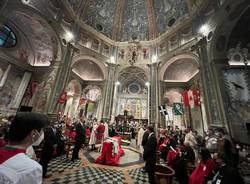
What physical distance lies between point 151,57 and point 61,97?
11.8m

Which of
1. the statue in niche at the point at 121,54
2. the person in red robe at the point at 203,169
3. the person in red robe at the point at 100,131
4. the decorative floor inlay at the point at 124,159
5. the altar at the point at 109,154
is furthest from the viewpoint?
the statue in niche at the point at 121,54

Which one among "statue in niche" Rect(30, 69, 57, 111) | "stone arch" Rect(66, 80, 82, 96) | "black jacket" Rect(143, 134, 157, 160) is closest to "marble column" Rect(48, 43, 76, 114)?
"statue in niche" Rect(30, 69, 57, 111)

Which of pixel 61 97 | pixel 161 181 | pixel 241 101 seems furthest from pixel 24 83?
pixel 241 101

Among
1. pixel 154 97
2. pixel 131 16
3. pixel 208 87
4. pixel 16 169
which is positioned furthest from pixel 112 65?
pixel 16 169

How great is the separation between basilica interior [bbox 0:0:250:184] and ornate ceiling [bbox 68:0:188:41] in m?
0.12

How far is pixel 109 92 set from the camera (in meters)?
14.7

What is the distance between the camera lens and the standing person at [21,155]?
0.75 meters

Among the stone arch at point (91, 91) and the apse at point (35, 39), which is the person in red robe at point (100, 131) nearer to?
the apse at point (35, 39)

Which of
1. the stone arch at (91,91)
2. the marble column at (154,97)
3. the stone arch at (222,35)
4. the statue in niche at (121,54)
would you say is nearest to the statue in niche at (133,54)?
the statue in niche at (121,54)

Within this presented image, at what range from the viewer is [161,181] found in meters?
3.08

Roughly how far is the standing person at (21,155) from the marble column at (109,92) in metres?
12.8

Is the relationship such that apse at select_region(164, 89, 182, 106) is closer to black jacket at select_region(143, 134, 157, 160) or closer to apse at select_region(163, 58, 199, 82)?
apse at select_region(163, 58, 199, 82)

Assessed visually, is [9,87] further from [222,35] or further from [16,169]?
[222,35]

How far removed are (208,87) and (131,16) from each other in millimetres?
14268
